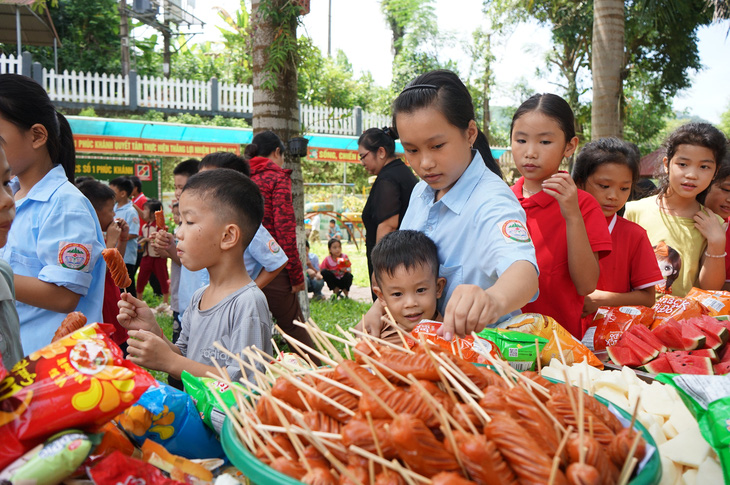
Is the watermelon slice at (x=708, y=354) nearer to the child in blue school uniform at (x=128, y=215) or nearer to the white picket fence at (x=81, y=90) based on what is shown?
the child in blue school uniform at (x=128, y=215)

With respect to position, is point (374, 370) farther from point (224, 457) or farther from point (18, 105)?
point (18, 105)

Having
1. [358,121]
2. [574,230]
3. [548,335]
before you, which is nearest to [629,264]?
[574,230]

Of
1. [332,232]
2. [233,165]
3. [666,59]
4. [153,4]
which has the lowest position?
[332,232]

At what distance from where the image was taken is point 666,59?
16.1m

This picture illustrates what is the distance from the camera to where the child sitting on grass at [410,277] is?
1996mm

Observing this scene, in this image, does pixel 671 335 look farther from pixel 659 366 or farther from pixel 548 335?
pixel 548 335

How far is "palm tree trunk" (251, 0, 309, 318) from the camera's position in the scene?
5312 millimetres

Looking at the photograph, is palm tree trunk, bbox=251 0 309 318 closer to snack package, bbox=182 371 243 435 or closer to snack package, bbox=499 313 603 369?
snack package, bbox=499 313 603 369

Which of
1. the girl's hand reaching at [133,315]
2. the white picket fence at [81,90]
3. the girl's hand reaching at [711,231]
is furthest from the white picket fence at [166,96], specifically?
the girl's hand reaching at [133,315]

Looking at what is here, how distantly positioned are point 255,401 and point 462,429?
0.51m

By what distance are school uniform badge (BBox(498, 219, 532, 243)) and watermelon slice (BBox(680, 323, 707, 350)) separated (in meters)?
0.75

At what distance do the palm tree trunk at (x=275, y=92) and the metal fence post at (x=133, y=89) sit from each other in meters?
13.4

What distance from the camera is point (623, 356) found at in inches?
78.4

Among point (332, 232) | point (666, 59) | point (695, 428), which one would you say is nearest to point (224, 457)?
point (695, 428)
